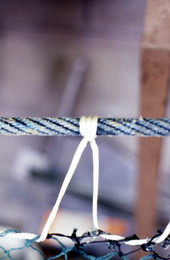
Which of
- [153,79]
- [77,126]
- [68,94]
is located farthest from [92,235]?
[68,94]

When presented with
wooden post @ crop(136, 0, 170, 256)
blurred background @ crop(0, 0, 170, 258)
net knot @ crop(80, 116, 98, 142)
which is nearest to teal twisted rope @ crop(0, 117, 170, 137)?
net knot @ crop(80, 116, 98, 142)

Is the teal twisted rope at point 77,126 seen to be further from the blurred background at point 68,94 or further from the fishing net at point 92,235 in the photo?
the blurred background at point 68,94

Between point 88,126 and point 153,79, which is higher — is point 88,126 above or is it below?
below

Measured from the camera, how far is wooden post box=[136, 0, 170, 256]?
95 centimetres

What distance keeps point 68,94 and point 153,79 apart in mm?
1351

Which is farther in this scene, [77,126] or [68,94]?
[68,94]

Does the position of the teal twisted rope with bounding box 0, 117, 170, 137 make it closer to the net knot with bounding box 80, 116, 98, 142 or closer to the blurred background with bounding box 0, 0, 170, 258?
the net knot with bounding box 80, 116, 98, 142

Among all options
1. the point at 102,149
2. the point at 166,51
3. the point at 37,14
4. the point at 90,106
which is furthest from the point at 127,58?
the point at 166,51

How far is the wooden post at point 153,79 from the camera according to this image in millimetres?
951

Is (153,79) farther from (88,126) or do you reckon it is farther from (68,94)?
(68,94)

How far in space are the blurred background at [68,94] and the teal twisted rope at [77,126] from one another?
1.46 metres

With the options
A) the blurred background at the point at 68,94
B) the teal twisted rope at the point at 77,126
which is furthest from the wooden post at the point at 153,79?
the blurred background at the point at 68,94

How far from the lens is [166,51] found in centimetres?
109

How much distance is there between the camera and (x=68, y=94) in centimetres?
250
